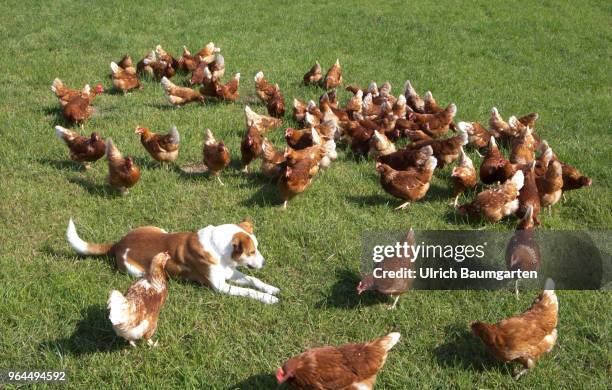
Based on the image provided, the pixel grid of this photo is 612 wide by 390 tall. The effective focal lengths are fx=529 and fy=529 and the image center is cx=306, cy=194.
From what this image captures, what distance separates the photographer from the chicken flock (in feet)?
13.0

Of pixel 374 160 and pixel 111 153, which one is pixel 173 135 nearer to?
pixel 111 153

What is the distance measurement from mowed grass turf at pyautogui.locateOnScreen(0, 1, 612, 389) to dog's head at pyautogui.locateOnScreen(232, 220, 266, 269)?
349 mm

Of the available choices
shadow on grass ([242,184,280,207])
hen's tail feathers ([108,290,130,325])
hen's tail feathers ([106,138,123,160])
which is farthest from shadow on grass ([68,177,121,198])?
hen's tail feathers ([108,290,130,325])

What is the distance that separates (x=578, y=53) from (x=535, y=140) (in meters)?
7.91

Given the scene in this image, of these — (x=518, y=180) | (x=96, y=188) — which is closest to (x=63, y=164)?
(x=96, y=188)

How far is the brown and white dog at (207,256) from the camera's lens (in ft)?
16.1

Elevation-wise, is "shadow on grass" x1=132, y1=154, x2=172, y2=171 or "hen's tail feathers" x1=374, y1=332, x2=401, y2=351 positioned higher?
"hen's tail feathers" x1=374, y1=332, x2=401, y2=351

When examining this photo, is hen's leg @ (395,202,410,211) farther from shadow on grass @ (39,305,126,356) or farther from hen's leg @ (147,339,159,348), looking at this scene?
shadow on grass @ (39,305,126,356)

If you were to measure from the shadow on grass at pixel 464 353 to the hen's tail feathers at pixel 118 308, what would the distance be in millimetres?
2515

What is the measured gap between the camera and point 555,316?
4.32m

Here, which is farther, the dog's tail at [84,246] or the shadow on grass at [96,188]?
the shadow on grass at [96,188]

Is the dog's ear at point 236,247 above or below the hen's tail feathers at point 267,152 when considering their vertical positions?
above

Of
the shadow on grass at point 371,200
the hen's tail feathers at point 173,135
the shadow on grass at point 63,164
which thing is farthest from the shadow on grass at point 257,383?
the shadow on grass at point 63,164

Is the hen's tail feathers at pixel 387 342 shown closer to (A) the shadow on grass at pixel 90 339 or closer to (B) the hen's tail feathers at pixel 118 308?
(B) the hen's tail feathers at pixel 118 308
